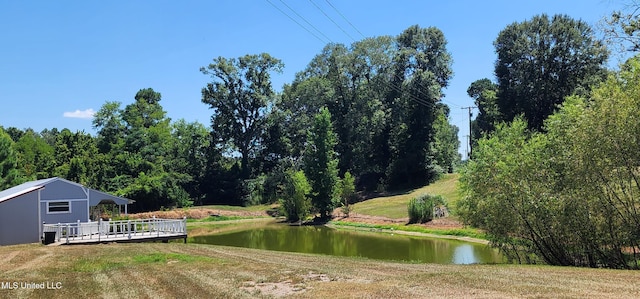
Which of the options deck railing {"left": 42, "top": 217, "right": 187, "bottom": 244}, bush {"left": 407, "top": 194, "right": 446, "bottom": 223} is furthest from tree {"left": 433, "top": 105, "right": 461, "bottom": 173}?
deck railing {"left": 42, "top": 217, "right": 187, "bottom": 244}

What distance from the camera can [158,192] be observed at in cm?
5472

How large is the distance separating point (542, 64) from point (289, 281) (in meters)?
48.2

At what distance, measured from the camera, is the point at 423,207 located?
38156 mm

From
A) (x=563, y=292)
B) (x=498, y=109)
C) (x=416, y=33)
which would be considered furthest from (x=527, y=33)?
(x=563, y=292)

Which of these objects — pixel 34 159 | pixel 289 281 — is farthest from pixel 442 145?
pixel 289 281

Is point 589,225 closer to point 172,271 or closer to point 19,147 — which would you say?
point 172,271

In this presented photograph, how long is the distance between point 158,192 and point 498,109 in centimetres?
4126

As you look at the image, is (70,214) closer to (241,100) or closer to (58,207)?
(58,207)

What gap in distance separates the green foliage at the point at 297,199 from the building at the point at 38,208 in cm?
2498

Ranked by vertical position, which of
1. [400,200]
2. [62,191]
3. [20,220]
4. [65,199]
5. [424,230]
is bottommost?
[424,230]

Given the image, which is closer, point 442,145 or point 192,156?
point 442,145

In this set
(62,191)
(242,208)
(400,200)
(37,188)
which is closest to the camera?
(37,188)

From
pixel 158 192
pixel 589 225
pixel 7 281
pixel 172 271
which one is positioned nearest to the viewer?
pixel 7 281

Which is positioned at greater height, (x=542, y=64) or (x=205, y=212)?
(x=542, y=64)
